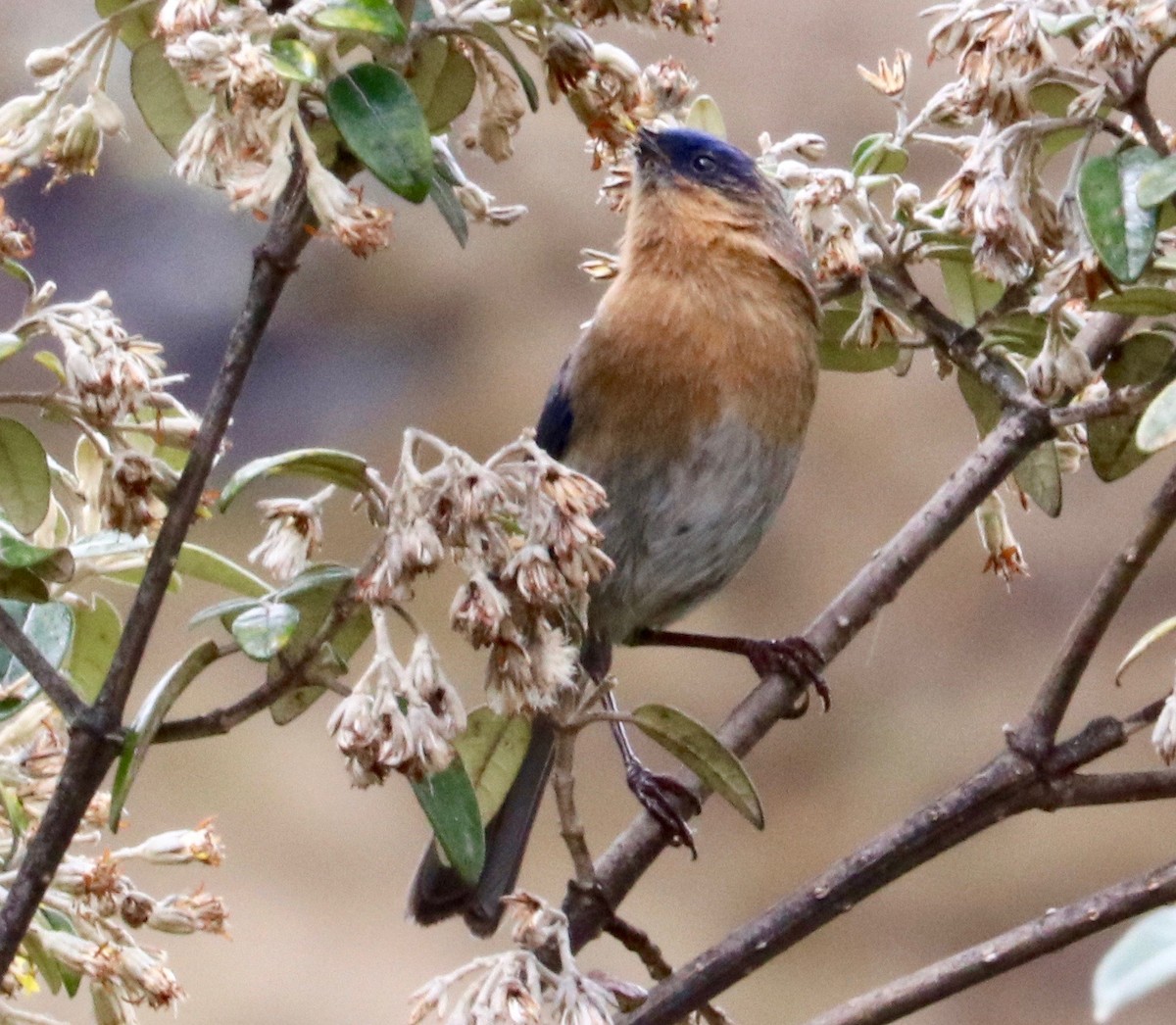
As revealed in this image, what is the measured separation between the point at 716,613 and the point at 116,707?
393 cm

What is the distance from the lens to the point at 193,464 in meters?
0.89

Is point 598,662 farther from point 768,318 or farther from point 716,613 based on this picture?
point 716,613

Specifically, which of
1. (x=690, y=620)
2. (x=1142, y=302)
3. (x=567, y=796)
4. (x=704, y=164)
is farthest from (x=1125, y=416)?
(x=690, y=620)

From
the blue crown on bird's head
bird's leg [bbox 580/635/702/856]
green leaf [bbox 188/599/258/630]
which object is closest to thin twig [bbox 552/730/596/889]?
bird's leg [bbox 580/635/702/856]

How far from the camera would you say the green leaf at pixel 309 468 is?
953 mm

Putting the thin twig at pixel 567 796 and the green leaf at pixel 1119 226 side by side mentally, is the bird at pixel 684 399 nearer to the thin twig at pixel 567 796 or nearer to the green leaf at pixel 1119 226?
the thin twig at pixel 567 796

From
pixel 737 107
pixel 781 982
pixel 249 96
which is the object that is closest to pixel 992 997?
pixel 781 982

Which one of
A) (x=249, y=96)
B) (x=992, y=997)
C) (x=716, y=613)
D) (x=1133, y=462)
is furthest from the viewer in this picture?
(x=716, y=613)

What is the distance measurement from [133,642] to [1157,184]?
66 cm

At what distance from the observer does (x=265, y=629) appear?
971 millimetres

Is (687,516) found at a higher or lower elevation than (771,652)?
higher

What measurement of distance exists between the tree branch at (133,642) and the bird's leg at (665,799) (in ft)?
1.94

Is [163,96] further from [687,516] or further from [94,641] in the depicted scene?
[687,516]

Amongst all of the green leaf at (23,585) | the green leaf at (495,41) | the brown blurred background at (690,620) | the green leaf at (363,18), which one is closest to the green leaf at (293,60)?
the green leaf at (363,18)
